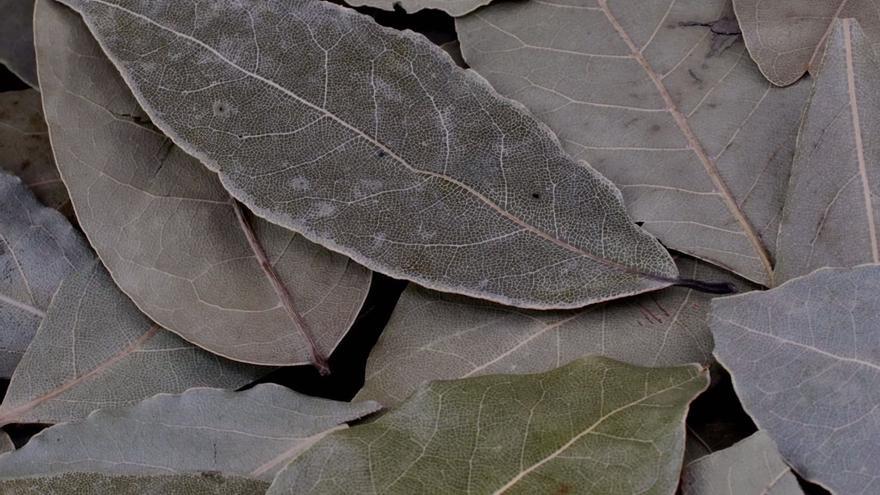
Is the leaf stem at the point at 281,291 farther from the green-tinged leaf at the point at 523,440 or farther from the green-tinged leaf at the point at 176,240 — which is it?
the green-tinged leaf at the point at 523,440

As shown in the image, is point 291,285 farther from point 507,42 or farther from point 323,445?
point 507,42

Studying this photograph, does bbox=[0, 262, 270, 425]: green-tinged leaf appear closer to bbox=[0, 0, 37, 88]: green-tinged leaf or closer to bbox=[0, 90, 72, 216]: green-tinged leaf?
bbox=[0, 90, 72, 216]: green-tinged leaf

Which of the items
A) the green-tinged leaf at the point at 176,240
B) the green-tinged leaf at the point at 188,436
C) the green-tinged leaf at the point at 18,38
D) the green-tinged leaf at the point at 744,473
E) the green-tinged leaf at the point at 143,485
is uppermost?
the green-tinged leaf at the point at 18,38

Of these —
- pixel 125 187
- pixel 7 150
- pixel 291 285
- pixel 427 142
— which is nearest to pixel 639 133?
pixel 427 142

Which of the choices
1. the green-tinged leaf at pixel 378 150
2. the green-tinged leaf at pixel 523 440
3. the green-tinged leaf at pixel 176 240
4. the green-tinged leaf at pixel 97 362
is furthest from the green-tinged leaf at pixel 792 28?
the green-tinged leaf at pixel 97 362

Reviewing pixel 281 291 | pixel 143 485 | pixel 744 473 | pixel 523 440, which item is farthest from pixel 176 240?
pixel 744 473
